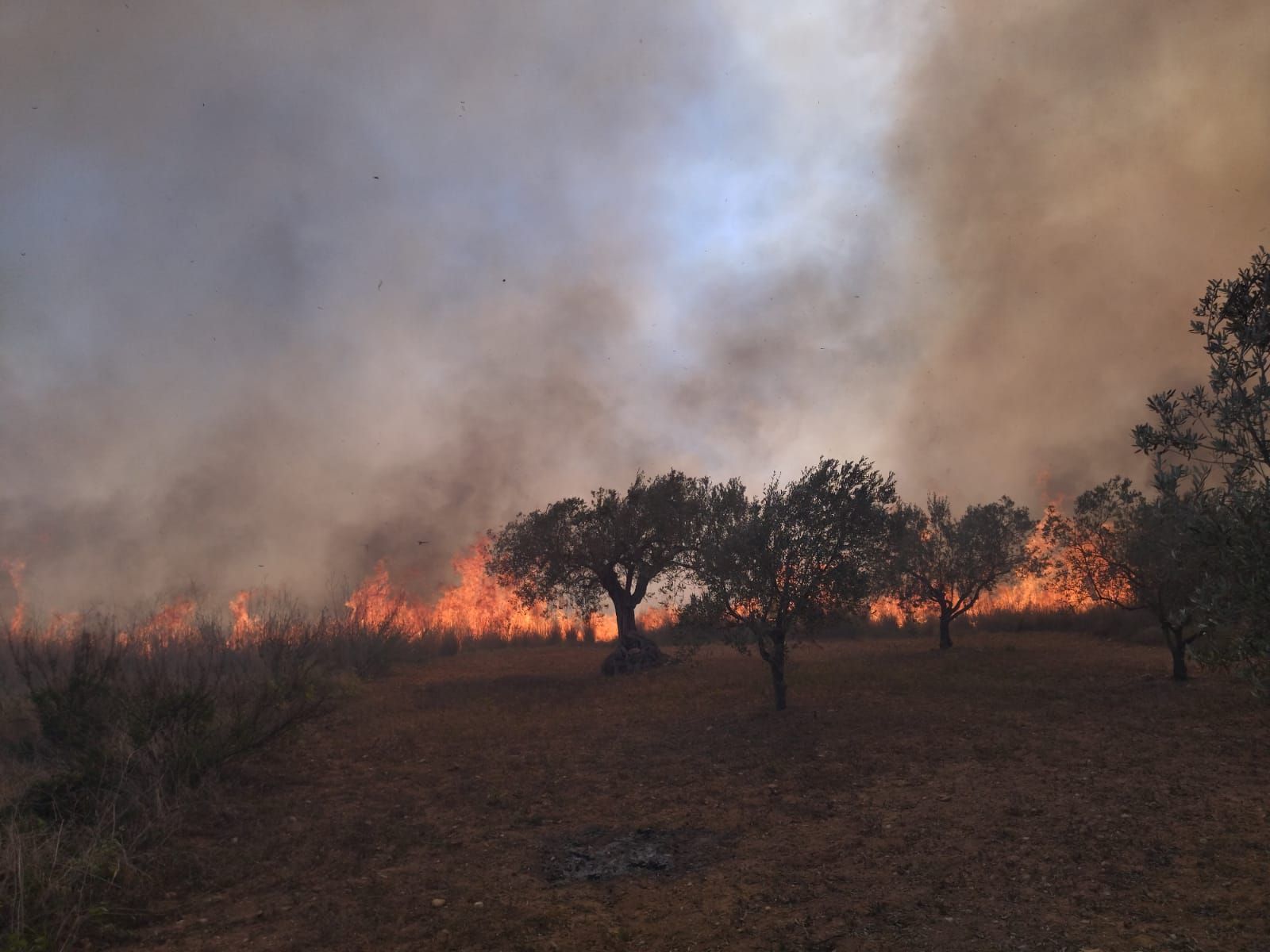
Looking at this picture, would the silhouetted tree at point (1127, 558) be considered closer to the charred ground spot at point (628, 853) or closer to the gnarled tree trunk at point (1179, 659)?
the gnarled tree trunk at point (1179, 659)

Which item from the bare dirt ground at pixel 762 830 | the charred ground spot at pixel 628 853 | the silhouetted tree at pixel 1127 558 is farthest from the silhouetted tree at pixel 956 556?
the charred ground spot at pixel 628 853

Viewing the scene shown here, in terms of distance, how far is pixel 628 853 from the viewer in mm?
9578

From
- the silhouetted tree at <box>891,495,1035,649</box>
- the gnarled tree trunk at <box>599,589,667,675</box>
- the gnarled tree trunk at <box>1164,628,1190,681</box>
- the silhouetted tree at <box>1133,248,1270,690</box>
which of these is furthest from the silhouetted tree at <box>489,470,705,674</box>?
the silhouetted tree at <box>1133,248,1270,690</box>

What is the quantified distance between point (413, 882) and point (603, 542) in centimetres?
2041

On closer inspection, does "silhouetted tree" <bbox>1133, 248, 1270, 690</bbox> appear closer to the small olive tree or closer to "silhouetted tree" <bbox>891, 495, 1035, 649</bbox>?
the small olive tree

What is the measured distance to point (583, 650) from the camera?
38.5 metres

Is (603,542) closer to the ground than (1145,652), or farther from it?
farther from it

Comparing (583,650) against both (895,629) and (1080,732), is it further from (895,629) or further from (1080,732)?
(1080,732)

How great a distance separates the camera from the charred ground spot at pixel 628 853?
8898mm

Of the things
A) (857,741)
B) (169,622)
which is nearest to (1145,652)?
(857,741)

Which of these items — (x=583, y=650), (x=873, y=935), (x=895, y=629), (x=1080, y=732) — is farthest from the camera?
(x=895, y=629)

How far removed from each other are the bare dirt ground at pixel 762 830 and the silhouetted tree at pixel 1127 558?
2.18m

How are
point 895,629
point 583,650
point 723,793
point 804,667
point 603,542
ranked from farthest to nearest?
1. point 895,629
2. point 583,650
3. point 603,542
4. point 804,667
5. point 723,793

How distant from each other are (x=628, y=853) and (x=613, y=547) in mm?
19739
